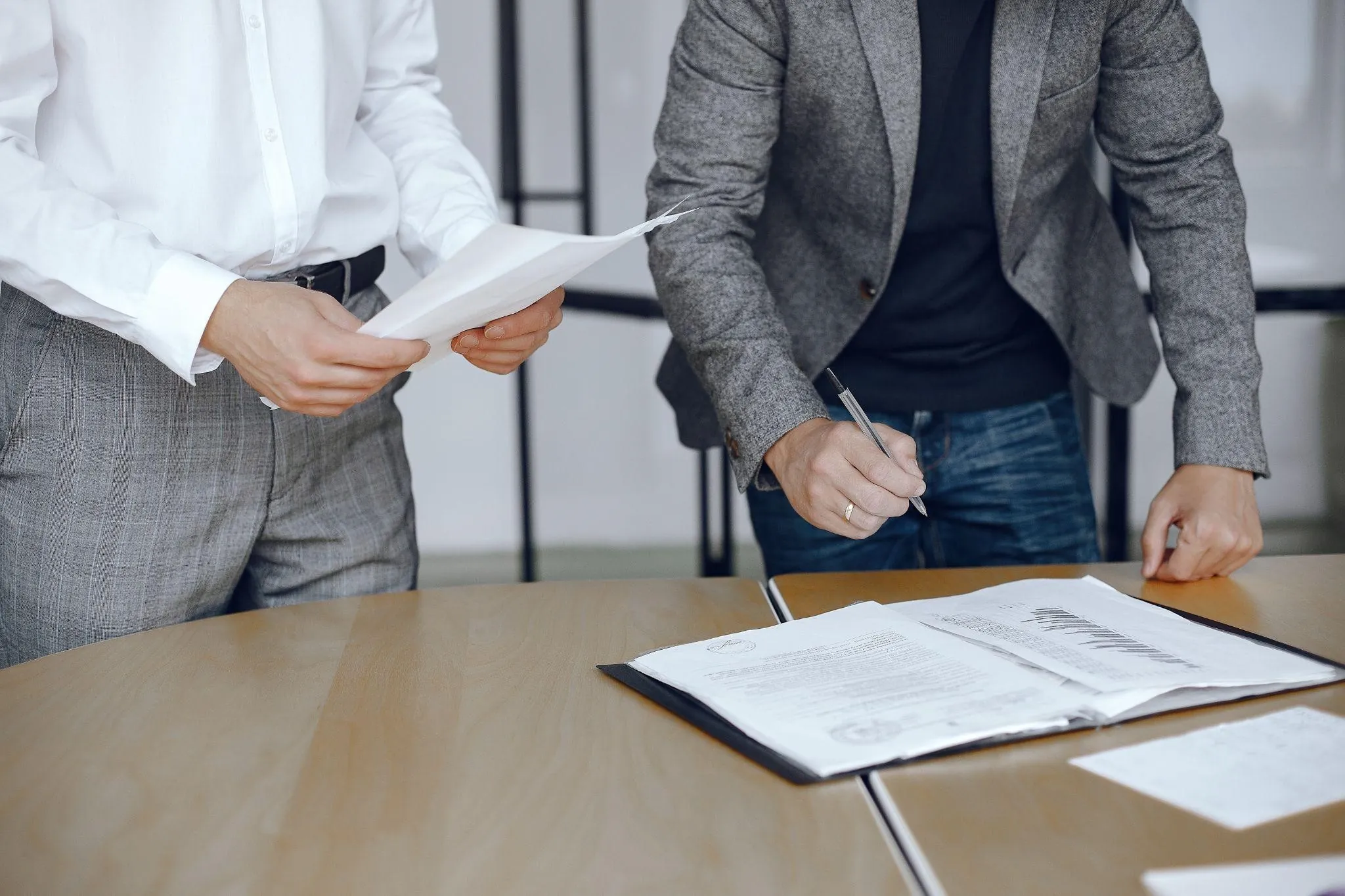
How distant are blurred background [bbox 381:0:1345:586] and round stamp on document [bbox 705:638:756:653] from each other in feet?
6.87

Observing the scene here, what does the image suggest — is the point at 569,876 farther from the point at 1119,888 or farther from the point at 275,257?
the point at 275,257

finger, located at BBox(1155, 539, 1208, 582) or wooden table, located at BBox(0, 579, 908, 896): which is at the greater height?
finger, located at BBox(1155, 539, 1208, 582)

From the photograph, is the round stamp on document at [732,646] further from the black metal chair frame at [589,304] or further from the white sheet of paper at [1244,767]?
the black metal chair frame at [589,304]

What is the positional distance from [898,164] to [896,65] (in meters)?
0.11

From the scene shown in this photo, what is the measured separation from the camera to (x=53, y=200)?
1075 millimetres

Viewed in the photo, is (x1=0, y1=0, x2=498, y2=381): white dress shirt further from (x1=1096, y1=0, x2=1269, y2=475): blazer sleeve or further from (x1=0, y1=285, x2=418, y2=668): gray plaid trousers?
(x1=1096, y1=0, x2=1269, y2=475): blazer sleeve

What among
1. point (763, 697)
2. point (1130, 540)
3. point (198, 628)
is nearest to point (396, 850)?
point (763, 697)

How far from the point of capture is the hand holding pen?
3.67 ft

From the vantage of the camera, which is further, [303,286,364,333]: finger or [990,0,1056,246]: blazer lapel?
[990,0,1056,246]: blazer lapel

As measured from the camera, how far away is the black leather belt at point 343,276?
1.31 metres

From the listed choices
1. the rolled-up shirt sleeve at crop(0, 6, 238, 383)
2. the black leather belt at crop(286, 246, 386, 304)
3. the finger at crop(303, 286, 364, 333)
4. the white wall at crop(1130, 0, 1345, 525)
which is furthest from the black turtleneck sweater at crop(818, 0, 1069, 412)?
the white wall at crop(1130, 0, 1345, 525)

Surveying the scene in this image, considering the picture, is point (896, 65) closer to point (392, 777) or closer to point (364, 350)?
point (364, 350)

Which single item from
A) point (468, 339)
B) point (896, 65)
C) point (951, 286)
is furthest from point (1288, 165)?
point (468, 339)

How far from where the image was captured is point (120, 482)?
1221 mm
